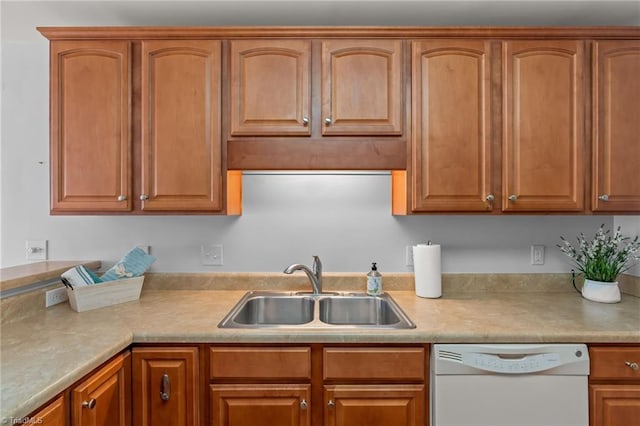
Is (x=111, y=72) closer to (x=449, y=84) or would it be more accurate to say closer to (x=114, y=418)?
(x=114, y=418)

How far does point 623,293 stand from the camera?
1.94 meters

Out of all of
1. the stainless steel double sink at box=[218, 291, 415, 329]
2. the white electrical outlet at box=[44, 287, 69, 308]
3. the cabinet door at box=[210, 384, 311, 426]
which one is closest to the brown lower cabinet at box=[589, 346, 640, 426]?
the stainless steel double sink at box=[218, 291, 415, 329]

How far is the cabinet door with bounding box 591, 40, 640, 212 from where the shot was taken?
5.47 ft

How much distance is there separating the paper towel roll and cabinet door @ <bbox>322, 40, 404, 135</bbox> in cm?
63

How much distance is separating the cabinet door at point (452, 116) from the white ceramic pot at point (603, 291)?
0.75 metres

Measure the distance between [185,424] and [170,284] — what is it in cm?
84

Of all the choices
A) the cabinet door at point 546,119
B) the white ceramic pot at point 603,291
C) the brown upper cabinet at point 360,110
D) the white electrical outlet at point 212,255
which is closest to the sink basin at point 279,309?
the white electrical outlet at point 212,255

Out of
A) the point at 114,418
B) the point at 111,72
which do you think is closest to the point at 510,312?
the point at 114,418

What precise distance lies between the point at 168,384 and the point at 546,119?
2043 millimetres

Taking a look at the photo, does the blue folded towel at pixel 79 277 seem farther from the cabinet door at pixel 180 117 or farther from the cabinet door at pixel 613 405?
the cabinet door at pixel 613 405

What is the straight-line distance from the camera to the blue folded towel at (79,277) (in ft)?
5.40

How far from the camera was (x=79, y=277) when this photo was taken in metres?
1.67

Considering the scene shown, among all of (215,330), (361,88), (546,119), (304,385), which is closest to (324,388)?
(304,385)

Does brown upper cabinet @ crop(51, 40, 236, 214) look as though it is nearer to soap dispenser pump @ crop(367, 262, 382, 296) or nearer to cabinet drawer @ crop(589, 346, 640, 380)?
soap dispenser pump @ crop(367, 262, 382, 296)
